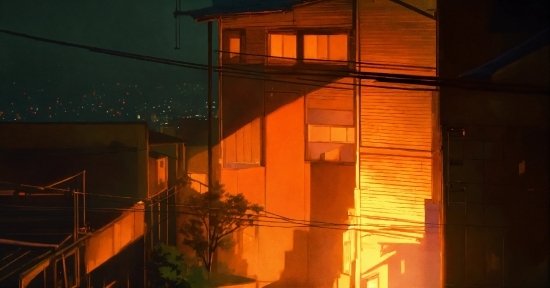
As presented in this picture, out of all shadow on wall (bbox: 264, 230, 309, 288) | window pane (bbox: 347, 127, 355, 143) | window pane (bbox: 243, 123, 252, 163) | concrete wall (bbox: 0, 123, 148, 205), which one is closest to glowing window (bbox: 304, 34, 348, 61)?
window pane (bbox: 347, 127, 355, 143)

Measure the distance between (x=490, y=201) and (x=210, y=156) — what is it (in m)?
9.59

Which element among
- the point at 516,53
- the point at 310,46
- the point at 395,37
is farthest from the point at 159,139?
the point at 516,53

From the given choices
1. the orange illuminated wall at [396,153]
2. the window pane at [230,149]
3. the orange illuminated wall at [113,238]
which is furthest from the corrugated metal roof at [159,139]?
the orange illuminated wall at [396,153]

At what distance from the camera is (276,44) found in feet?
62.8

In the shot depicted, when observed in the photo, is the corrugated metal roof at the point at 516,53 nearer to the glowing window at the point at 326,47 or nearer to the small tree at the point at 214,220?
the glowing window at the point at 326,47

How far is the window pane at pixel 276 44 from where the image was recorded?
19141mm

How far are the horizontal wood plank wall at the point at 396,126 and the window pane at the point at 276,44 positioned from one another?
9.96ft

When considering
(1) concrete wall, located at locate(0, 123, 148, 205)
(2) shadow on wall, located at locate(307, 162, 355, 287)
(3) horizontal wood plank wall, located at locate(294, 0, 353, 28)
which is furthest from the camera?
(1) concrete wall, located at locate(0, 123, 148, 205)

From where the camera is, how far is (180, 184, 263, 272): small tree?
17.7m

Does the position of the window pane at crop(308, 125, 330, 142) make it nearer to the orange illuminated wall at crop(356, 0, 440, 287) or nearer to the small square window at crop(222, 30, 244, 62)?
the orange illuminated wall at crop(356, 0, 440, 287)

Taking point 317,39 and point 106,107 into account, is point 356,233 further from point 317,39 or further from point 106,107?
point 106,107

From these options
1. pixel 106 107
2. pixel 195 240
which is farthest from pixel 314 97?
pixel 106 107

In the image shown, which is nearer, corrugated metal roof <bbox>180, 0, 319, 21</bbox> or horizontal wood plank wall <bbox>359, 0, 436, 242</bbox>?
horizontal wood plank wall <bbox>359, 0, 436, 242</bbox>

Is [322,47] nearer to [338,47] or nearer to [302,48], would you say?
[338,47]
